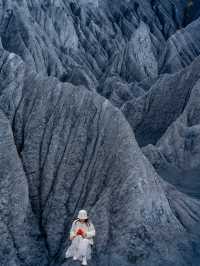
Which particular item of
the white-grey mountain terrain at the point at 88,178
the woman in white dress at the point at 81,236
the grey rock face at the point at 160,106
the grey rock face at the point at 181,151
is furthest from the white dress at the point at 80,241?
the grey rock face at the point at 160,106

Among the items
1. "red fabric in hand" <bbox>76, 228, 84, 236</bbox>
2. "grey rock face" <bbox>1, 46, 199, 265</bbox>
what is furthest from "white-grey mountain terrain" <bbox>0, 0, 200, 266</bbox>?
"red fabric in hand" <bbox>76, 228, 84, 236</bbox>

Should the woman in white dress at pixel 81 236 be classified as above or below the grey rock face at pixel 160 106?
below

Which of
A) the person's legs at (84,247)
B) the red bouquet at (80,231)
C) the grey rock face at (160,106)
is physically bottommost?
the person's legs at (84,247)

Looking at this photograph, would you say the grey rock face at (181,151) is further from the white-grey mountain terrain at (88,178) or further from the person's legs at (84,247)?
the person's legs at (84,247)

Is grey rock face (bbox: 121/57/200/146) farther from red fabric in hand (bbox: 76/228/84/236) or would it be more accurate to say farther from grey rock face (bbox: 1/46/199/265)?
red fabric in hand (bbox: 76/228/84/236)

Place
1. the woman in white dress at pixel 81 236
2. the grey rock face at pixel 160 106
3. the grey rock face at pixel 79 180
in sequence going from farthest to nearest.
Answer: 1. the grey rock face at pixel 160 106
2. the grey rock face at pixel 79 180
3. the woman in white dress at pixel 81 236

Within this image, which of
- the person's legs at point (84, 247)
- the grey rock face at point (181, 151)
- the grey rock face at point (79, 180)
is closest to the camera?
the person's legs at point (84, 247)

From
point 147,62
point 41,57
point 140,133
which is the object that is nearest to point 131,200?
point 140,133

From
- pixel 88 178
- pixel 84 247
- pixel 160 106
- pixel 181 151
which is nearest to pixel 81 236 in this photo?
pixel 84 247
